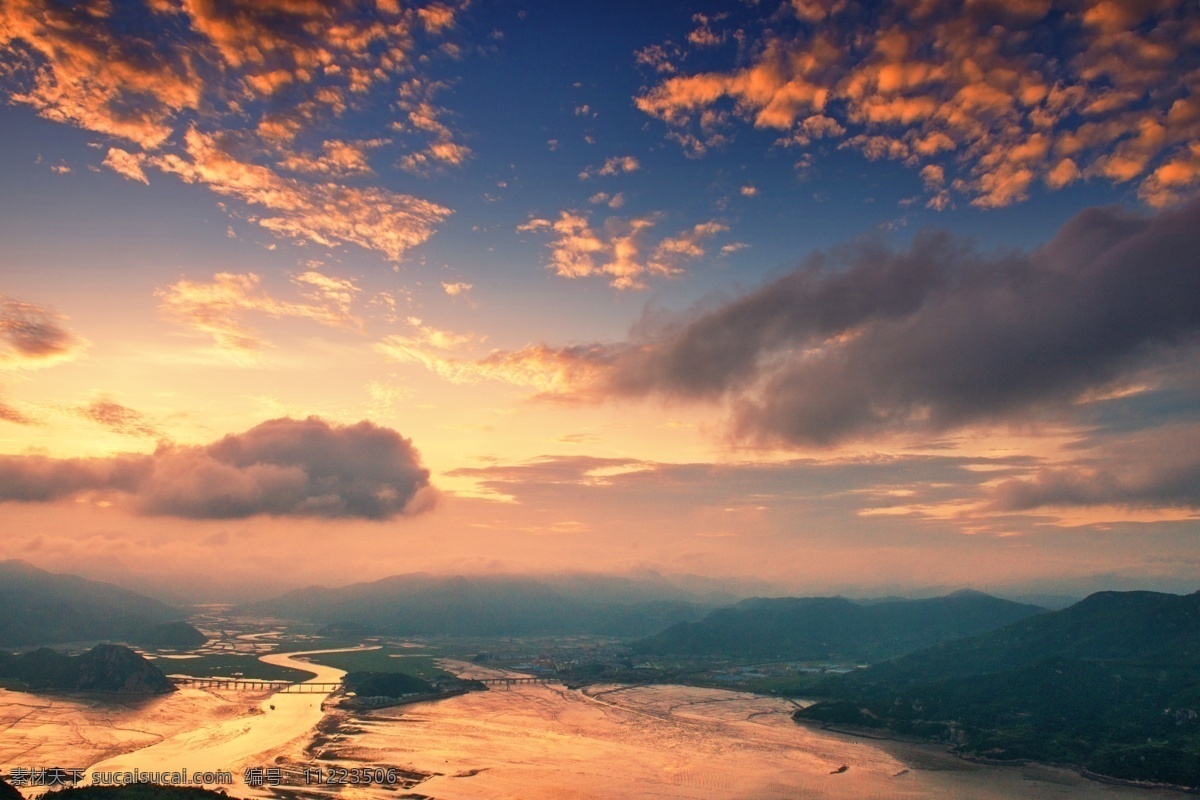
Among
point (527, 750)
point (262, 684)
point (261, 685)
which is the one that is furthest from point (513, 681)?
point (527, 750)

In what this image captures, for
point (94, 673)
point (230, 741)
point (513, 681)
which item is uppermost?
point (94, 673)

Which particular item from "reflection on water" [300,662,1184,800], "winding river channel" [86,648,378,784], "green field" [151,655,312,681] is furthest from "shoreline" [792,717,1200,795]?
"green field" [151,655,312,681]

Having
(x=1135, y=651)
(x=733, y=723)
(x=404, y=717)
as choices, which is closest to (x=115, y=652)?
(x=404, y=717)

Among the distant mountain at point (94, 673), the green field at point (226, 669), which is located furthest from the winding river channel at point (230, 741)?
the green field at point (226, 669)

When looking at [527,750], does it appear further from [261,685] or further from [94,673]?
[94,673]

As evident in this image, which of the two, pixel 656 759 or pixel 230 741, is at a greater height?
pixel 230 741

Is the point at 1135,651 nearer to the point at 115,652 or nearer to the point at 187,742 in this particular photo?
the point at 187,742
